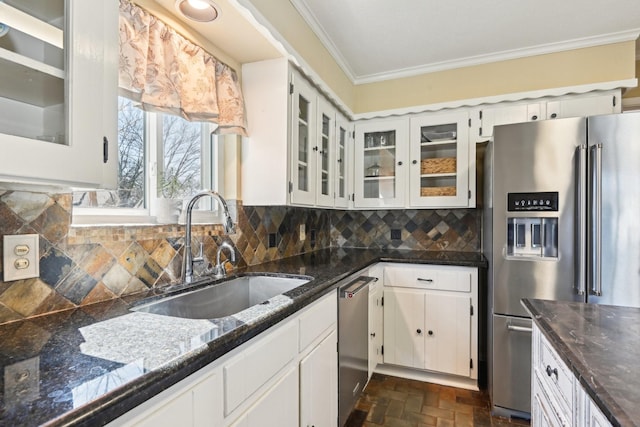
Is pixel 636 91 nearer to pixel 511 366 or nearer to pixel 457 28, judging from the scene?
pixel 457 28

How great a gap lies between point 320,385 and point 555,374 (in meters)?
0.92

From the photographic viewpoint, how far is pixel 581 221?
5.83ft

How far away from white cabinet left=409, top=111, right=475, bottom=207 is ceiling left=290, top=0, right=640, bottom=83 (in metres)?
0.50

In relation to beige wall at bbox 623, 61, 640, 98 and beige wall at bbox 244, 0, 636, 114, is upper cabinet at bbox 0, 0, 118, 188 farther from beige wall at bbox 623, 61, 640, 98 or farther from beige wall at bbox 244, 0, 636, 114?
beige wall at bbox 623, 61, 640, 98

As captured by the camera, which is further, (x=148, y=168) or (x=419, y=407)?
(x=419, y=407)

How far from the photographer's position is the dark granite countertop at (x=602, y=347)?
24.4 inches

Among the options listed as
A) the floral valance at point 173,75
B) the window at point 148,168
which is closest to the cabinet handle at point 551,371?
the window at point 148,168

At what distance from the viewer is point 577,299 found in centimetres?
181

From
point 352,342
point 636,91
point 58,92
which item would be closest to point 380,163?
point 352,342

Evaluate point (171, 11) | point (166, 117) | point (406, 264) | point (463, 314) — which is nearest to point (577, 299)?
point (463, 314)

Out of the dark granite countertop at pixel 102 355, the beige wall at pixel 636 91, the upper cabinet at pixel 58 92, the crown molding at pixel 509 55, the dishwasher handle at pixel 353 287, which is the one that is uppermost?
the crown molding at pixel 509 55

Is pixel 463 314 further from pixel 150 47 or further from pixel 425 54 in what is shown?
pixel 150 47

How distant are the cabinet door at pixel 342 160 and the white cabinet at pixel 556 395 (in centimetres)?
171

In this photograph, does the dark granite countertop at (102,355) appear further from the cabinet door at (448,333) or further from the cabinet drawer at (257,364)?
the cabinet door at (448,333)
